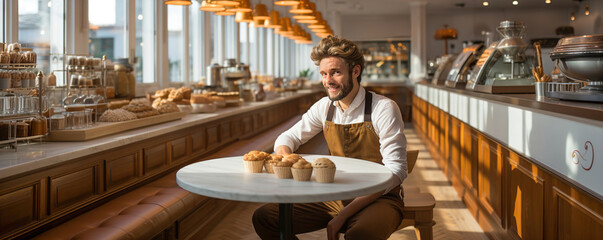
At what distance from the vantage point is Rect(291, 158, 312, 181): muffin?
2.28 metres

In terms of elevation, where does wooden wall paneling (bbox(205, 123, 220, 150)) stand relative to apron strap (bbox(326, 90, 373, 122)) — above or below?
below

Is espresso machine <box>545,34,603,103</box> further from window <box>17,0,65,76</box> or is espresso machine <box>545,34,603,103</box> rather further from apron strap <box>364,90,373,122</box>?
window <box>17,0,65,76</box>

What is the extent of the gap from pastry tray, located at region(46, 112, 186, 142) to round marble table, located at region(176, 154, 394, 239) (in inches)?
40.3

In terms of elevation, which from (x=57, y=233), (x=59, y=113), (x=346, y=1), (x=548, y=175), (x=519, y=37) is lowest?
(x=57, y=233)

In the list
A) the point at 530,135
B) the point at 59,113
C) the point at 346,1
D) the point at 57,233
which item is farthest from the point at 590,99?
the point at 346,1

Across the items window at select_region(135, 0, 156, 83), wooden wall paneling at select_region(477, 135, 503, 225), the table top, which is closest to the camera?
the table top

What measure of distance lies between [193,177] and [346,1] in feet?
47.0

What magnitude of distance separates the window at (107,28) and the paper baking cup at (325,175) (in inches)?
156

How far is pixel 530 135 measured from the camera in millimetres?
2990

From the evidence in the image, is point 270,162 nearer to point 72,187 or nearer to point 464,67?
point 72,187

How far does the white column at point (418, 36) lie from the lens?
649 inches

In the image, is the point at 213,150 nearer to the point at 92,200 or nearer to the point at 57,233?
the point at 92,200

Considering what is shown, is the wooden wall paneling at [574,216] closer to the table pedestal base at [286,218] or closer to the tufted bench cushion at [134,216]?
the table pedestal base at [286,218]

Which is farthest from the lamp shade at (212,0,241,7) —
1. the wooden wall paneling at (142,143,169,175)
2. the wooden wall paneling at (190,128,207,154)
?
the wooden wall paneling at (142,143,169,175)
